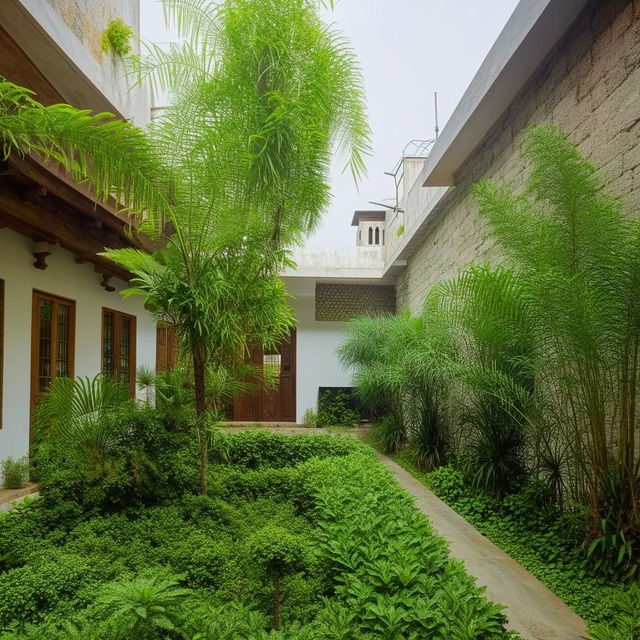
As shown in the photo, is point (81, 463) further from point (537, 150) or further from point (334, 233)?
point (334, 233)

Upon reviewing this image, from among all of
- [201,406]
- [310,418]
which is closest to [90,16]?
[201,406]

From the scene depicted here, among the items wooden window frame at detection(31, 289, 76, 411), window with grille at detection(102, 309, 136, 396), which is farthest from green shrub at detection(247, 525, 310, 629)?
window with grille at detection(102, 309, 136, 396)

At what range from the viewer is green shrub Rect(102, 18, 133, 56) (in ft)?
17.9

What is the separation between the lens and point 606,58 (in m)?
3.16

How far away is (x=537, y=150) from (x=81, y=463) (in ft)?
12.1

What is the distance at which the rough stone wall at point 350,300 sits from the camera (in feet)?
37.6

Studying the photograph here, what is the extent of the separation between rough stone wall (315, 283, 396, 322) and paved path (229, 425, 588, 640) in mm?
7433

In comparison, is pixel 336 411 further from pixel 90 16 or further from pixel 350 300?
pixel 90 16

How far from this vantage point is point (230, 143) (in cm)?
351

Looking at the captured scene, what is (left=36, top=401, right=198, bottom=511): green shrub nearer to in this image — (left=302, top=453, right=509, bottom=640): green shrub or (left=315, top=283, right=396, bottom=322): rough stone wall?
(left=302, top=453, right=509, bottom=640): green shrub

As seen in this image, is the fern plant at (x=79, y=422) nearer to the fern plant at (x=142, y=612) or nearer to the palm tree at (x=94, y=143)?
the palm tree at (x=94, y=143)

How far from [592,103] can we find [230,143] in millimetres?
2401

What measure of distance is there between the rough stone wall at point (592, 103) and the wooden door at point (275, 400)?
6998mm

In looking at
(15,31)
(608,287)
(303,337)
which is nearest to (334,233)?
(303,337)
